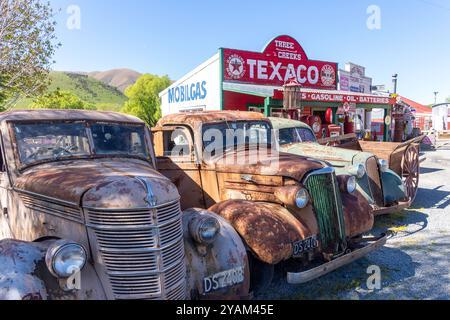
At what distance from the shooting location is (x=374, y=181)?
723cm

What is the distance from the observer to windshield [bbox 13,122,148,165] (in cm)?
382

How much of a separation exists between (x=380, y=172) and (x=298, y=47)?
12204 millimetres

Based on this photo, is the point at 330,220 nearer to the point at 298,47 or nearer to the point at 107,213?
the point at 107,213

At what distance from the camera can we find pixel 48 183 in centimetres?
331

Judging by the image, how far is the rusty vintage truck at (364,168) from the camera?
688cm

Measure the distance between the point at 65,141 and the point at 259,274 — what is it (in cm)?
256

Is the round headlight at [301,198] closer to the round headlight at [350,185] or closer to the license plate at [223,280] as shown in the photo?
the license plate at [223,280]

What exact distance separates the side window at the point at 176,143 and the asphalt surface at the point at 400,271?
2.20 meters

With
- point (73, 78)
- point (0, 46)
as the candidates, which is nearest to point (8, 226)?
point (0, 46)

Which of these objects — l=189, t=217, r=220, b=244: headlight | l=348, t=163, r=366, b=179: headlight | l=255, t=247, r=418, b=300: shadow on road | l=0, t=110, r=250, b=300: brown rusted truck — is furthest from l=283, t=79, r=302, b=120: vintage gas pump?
l=189, t=217, r=220, b=244: headlight

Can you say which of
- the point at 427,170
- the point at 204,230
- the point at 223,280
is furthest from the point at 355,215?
the point at 427,170

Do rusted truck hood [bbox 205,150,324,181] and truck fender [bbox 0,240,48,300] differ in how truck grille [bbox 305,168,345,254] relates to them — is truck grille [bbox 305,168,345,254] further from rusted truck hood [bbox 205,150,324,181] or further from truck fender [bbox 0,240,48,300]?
truck fender [bbox 0,240,48,300]

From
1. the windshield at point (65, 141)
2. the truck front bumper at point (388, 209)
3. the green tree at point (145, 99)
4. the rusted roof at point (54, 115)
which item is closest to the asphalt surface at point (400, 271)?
the truck front bumper at point (388, 209)

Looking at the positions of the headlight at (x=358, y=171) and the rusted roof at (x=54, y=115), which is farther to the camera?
the headlight at (x=358, y=171)
